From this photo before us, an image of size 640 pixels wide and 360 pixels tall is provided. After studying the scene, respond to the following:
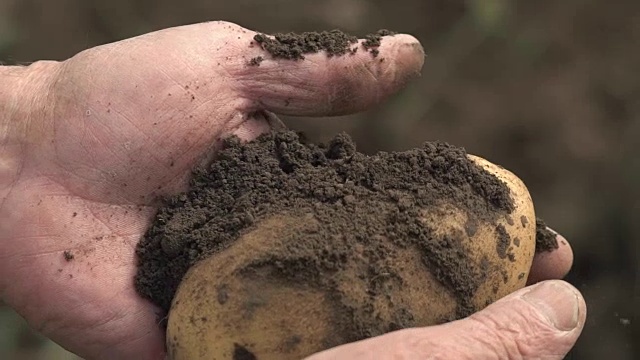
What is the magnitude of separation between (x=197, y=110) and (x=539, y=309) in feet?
3.56

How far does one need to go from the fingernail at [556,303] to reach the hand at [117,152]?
54cm

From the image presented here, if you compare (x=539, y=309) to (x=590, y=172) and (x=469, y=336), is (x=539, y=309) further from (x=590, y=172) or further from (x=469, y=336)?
(x=590, y=172)

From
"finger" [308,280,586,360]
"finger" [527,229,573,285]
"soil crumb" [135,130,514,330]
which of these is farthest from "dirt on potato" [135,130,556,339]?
"finger" [527,229,573,285]

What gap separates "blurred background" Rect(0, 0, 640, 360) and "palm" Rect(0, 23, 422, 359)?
64.1 inches

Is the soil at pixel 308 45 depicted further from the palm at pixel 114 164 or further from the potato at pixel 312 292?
the potato at pixel 312 292

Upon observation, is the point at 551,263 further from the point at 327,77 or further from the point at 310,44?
the point at 310,44

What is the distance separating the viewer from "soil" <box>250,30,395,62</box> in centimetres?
208

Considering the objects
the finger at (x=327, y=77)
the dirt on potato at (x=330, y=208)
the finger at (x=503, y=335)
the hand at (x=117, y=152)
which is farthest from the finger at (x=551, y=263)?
the finger at (x=327, y=77)

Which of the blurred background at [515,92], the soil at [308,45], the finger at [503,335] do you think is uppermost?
the soil at [308,45]

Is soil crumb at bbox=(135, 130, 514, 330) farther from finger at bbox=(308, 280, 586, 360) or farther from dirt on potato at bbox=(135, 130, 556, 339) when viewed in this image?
finger at bbox=(308, 280, 586, 360)

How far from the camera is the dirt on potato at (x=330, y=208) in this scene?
5.41 ft

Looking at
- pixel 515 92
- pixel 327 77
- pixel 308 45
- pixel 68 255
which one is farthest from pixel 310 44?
pixel 515 92

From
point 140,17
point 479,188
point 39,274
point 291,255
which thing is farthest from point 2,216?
point 140,17

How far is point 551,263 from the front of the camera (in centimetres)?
211
